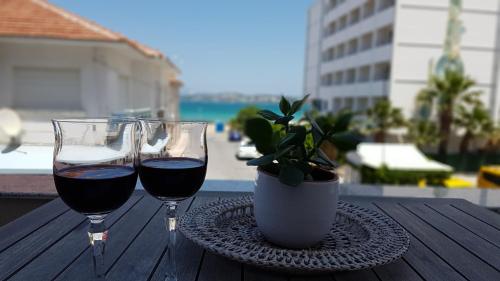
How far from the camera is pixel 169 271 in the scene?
0.81m

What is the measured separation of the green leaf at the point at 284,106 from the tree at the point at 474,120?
69.4 ft

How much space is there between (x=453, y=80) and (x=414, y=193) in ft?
63.4

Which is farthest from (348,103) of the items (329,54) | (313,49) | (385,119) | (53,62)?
(53,62)

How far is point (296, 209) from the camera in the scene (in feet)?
2.92

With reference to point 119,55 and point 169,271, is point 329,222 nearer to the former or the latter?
point 169,271

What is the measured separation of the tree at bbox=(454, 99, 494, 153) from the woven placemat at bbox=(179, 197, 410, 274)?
2093 centimetres

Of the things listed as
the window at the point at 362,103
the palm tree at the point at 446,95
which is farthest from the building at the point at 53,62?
the window at the point at 362,103

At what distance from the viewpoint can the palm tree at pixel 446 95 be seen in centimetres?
1855

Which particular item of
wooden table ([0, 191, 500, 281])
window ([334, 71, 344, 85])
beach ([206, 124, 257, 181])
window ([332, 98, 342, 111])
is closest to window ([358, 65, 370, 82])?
window ([334, 71, 344, 85])

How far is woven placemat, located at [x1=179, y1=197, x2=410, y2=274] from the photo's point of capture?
800mm

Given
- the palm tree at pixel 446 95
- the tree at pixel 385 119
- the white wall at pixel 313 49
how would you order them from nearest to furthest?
the palm tree at pixel 446 95 → the tree at pixel 385 119 → the white wall at pixel 313 49

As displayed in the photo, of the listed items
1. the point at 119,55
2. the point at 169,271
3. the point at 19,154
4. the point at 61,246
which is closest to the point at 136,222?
the point at 61,246

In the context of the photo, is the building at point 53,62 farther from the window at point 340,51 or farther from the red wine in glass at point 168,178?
the window at point 340,51

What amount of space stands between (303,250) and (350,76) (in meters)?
28.7
